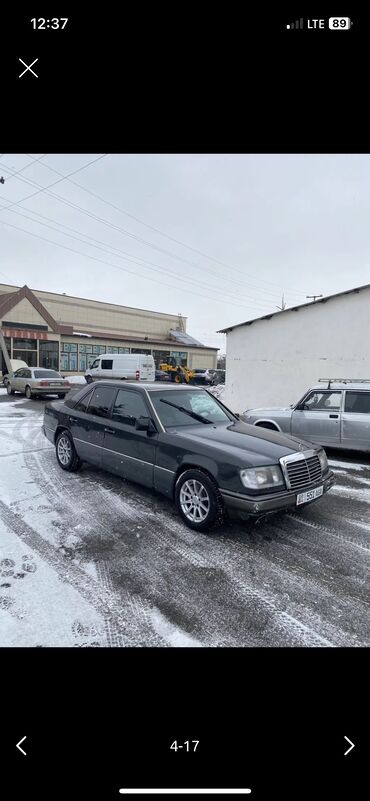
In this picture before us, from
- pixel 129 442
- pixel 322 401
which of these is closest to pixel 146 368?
pixel 322 401

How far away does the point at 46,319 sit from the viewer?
2917 centimetres

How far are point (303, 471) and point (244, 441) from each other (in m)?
0.69

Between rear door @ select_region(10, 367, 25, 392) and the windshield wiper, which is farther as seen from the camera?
rear door @ select_region(10, 367, 25, 392)

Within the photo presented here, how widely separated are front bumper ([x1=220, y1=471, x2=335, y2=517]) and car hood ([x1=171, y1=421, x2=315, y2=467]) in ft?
1.04

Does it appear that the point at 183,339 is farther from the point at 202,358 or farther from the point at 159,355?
the point at 159,355

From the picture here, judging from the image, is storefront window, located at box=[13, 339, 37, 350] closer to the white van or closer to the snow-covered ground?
the white van

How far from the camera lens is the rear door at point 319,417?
6.95 m

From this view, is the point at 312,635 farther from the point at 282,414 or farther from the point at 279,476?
the point at 282,414

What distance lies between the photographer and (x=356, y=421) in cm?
671

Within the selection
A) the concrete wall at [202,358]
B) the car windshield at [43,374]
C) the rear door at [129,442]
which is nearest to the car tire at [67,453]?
the rear door at [129,442]

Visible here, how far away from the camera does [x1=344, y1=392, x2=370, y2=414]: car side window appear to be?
675 centimetres
